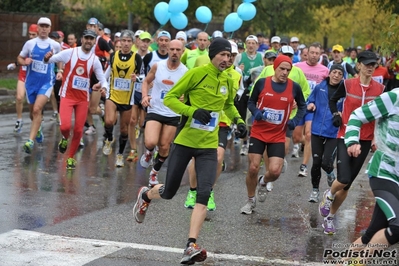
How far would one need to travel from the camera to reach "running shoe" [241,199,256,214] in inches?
387

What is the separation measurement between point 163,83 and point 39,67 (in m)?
3.98

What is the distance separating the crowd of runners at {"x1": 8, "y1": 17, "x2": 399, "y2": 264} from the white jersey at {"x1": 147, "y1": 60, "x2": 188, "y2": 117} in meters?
0.01

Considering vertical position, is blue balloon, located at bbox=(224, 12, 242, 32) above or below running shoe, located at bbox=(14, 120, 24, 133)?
above

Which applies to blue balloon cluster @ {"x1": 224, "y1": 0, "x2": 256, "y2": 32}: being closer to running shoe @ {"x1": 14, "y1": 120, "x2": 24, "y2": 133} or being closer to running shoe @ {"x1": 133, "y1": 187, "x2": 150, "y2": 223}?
running shoe @ {"x1": 14, "y1": 120, "x2": 24, "y2": 133}

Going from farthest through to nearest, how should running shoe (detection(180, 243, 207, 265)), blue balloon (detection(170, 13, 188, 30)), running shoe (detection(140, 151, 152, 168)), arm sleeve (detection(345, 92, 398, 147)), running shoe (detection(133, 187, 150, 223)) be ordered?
blue balloon (detection(170, 13, 188, 30)) < running shoe (detection(140, 151, 152, 168)) < running shoe (detection(133, 187, 150, 223)) < running shoe (detection(180, 243, 207, 265)) < arm sleeve (detection(345, 92, 398, 147))

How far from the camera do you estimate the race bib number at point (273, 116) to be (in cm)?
979

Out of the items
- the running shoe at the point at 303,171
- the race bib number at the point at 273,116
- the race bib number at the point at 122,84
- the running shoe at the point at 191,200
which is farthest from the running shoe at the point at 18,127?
the race bib number at the point at 273,116

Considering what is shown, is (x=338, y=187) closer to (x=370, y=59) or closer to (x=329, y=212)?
(x=329, y=212)

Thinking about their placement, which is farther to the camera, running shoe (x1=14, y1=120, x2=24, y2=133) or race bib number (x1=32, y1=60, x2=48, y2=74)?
running shoe (x1=14, y1=120, x2=24, y2=133)

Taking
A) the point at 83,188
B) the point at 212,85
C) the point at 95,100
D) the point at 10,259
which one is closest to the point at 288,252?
the point at 212,85

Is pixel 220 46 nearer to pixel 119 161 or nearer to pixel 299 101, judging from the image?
pixel 299 101

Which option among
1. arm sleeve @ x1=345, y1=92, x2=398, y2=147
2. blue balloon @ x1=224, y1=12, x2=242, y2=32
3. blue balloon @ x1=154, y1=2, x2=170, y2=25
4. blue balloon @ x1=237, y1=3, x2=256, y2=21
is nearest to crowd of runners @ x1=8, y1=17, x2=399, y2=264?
arm sleeve @ x1=345, y1=92, x2=398, y2=147

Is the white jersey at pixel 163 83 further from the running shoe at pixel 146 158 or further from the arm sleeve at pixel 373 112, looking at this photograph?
the arm sleeve at pixel 373 112

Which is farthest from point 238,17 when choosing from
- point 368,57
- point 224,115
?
point 368,57
